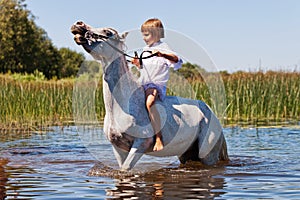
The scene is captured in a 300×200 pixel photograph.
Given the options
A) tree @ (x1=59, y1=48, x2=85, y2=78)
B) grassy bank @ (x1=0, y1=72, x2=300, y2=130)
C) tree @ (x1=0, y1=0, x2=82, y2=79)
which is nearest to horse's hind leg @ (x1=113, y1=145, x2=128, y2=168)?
grassy bank @ (x1=0, y1=72, x2=300, y2=130)

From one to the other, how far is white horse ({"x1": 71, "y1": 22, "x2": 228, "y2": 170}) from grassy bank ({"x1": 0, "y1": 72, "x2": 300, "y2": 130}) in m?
8.18

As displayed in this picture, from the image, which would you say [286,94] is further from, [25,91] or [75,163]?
[75,163]

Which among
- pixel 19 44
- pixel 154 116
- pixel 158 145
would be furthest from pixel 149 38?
pixel 19 44

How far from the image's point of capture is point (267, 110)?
16.2 meters

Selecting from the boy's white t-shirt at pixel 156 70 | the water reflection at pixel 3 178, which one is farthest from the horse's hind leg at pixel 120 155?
the water reflection at pixel 3 178

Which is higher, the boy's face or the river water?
the boy's face

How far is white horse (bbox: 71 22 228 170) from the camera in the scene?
20.7 feet

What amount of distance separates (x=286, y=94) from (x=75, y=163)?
370 inches

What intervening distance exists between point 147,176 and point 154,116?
74cm

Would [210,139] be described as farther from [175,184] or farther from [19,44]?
[19,44]

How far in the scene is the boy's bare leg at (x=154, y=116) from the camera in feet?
22.3

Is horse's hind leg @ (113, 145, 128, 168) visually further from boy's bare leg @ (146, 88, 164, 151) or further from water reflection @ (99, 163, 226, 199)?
boy's bare leg @ (146, 88, 164, 151)

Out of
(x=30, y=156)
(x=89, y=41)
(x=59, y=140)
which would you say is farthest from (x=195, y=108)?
(x=59, y=140)

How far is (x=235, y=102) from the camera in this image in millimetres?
16359
